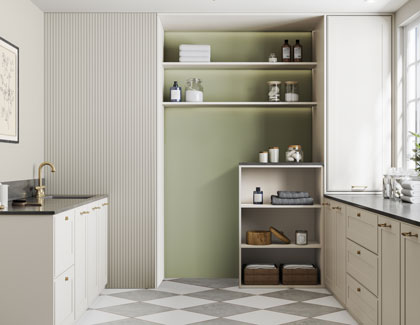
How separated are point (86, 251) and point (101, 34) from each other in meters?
1.92

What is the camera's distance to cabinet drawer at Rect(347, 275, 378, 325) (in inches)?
116

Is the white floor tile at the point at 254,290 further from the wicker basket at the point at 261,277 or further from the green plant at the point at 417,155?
the green plant at the point at 417,155

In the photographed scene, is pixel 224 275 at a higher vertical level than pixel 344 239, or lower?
lower

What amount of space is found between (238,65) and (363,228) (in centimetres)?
202

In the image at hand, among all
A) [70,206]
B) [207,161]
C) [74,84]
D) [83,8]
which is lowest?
[70,206]

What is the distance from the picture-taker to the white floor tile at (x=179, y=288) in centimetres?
423

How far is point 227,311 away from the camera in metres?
3.67

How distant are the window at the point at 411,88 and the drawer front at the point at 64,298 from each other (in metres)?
2.84

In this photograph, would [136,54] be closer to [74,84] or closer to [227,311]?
[74,84]

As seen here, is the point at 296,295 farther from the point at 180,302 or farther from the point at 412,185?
the point at 412,185

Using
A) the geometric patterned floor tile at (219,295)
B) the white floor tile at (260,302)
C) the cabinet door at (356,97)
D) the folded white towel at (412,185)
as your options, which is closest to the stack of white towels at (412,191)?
the folded white towel at (412,185)

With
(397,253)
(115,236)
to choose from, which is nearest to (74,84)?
(115,236)

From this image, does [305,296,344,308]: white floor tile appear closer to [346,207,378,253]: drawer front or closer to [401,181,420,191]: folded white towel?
[346,207,378,253]: drawer front

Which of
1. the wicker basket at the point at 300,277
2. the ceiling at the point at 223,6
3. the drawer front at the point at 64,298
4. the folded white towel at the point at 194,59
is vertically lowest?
the wicker basket at the point at 300,277
